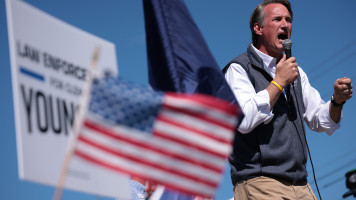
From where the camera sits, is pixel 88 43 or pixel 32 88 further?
pixel 88 43

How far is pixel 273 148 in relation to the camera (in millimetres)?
3762

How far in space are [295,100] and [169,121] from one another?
5.85 feet

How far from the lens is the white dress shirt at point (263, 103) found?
Result: 363cm

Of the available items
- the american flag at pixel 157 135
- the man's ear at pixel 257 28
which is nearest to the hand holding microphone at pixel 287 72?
the man's ear at pixel 257 28

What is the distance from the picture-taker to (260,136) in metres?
3.79

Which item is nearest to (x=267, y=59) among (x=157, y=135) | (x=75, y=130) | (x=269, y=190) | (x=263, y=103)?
(x=263, y=103)

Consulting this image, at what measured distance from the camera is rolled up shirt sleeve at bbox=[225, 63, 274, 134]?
3.62 metres

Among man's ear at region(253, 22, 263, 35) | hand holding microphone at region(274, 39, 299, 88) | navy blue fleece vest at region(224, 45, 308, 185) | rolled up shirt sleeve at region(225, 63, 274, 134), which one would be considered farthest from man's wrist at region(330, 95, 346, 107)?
man's ear at region(253, 22, 263, 35)

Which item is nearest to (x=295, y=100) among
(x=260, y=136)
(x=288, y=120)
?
(x=288, y=120)

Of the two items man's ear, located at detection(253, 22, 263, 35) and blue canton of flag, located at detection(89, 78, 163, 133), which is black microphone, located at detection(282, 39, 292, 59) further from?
blue canton of flag, located at detection(89, 78, 163, 133)

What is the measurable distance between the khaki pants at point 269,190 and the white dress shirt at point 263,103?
386 millimetres

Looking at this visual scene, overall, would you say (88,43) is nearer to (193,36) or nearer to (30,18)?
(30,18)

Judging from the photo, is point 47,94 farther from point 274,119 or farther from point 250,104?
point 274,119

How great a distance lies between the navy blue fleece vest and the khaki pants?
42 mm
